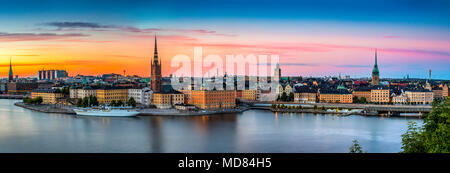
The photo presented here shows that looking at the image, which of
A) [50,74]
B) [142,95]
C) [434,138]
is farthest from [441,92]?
[50,74]

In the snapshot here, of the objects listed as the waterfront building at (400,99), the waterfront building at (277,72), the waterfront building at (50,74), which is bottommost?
the waterfront building at (400,99)

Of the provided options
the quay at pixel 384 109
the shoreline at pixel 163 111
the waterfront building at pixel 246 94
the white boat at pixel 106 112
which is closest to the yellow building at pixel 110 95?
the shoreline at pixel 163 111

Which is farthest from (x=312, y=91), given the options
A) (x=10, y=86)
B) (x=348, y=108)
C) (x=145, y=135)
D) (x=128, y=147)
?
(x=10, y=86)

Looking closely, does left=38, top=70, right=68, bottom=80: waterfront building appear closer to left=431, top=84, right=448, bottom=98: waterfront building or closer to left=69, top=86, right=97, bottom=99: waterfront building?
left=69, top=86, right=97, bottom=99: waterfront building

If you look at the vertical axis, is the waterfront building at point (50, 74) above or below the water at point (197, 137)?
above

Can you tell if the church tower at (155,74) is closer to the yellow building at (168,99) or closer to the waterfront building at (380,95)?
the yellow building at (168,99)

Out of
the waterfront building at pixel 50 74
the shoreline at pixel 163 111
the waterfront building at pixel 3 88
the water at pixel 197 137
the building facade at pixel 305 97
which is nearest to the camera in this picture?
the water at pixel 197 137

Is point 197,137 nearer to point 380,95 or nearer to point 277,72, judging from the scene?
point 380,95

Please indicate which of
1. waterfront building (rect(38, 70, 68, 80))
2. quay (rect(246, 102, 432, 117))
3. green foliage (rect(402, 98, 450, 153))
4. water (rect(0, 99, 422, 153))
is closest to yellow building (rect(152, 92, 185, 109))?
quay (rect(246, 102, 432, 117))
